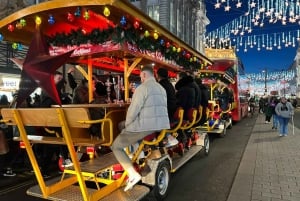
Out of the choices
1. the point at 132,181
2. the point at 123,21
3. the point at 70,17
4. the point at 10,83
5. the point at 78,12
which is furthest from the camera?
the point at 10,83

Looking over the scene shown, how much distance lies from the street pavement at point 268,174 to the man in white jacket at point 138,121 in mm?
1963

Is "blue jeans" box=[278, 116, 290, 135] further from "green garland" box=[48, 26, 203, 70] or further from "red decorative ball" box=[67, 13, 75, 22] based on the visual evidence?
"red decorative ball" box=[67, 13, 75, 22]

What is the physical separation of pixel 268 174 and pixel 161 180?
2.89m

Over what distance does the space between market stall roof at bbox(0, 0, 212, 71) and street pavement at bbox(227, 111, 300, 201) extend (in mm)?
3247

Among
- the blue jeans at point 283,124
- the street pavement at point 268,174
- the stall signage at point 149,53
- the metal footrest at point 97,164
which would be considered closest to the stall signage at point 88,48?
the stall signage at point 149,53

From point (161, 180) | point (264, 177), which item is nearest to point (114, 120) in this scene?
point (161, 180)

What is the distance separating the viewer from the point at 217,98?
51.8 feet

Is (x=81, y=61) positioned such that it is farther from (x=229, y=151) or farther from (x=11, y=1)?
(x=11, y=1)

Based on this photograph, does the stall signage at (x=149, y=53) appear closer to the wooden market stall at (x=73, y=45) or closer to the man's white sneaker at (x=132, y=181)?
the wooden market stall at (x=73, y=45)

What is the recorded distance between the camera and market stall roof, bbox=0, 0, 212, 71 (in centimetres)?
500

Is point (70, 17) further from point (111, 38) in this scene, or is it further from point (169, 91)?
point (169, 91)

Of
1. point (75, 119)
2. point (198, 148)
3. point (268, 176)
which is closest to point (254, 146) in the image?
point (198, 148)

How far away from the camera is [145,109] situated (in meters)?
4.84

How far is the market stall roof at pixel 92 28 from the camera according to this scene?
197 inches
